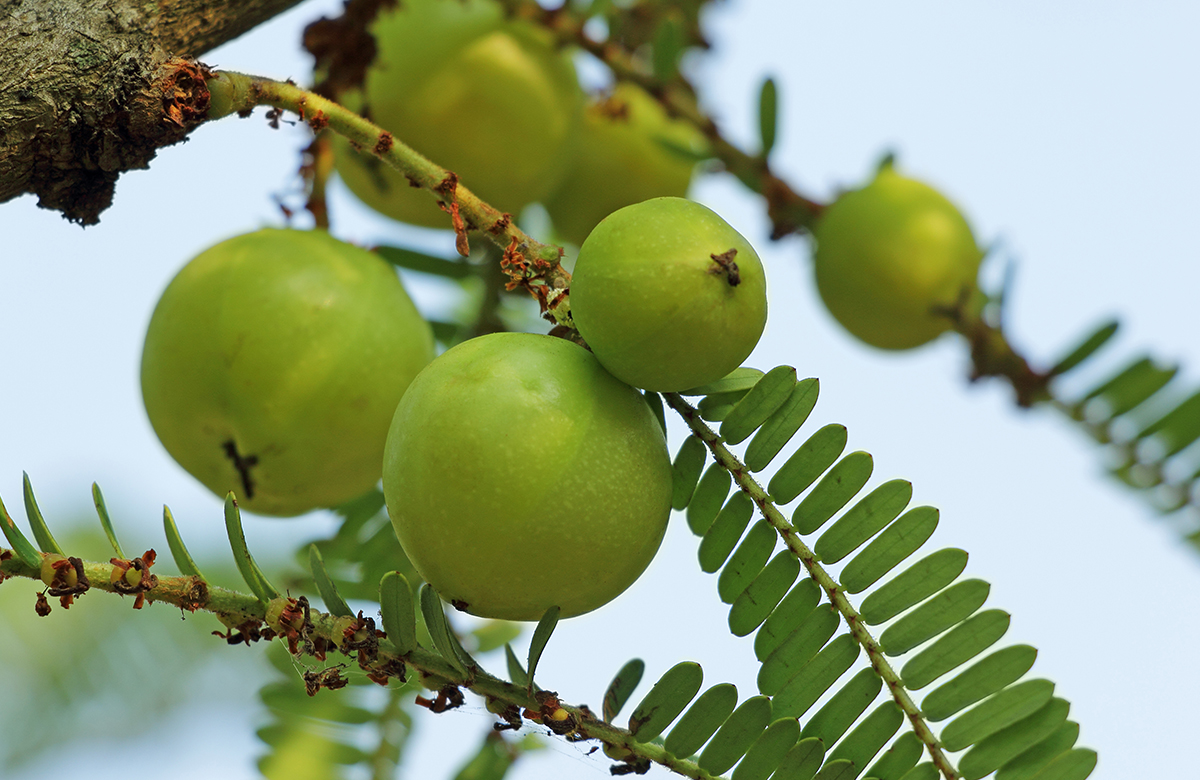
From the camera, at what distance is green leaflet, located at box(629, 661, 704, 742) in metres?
1.04

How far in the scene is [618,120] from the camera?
2.14m

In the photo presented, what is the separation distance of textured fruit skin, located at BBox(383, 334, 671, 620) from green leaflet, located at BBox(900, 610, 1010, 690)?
0.32 metres

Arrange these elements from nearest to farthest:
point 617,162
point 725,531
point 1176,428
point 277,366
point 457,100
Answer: point 725,531
point 277,366
point 457,100
point 1176,428
point 617,162

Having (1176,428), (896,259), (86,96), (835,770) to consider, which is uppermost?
(896,259)

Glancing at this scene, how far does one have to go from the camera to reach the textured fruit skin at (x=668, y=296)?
973 millimetres

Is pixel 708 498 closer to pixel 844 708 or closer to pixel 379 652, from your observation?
pixel 844 708

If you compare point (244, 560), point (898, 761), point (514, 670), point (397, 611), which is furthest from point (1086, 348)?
point (244, 560)

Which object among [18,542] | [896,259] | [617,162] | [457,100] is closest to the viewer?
[18,542]

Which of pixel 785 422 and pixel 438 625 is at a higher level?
pixel 785 422

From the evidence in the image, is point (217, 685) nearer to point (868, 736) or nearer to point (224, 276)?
point (224, 276)

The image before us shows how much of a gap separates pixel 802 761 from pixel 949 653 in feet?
0.70

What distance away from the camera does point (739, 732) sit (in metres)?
1.02

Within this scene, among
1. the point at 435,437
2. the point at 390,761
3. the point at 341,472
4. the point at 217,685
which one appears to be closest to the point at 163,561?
the point at 217,685

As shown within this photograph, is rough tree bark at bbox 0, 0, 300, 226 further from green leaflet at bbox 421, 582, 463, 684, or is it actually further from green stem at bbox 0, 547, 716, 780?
green leaflet at bbox 421, 582, 463, 684
